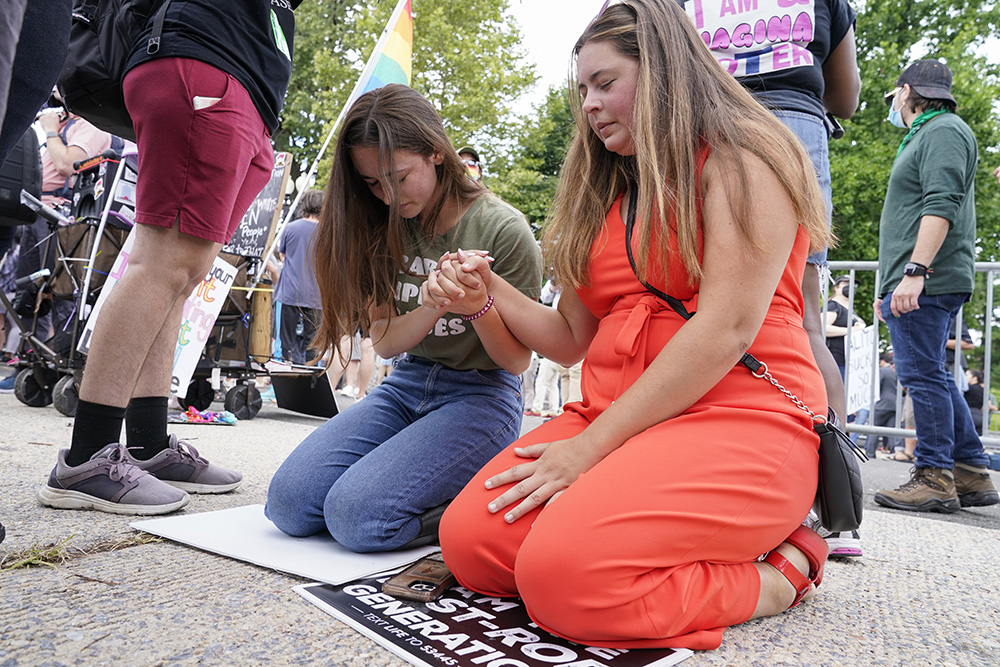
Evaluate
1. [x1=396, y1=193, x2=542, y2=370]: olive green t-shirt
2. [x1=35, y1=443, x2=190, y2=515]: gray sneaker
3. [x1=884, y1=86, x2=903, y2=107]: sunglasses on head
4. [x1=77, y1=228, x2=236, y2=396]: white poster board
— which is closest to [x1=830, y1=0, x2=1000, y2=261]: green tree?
[x1=884, y1=86, x2=903, y2=107]: sunglasses on head

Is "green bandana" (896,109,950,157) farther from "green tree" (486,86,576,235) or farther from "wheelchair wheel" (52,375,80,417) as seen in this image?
"green tree" (486,86,576,235)

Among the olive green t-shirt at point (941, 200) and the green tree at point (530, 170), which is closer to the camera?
the olive green t-shirt at point (941, 200)

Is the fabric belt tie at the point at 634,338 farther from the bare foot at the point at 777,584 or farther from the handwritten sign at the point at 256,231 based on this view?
the handwritten sign at the point at 256,231

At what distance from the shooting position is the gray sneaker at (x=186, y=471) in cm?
245

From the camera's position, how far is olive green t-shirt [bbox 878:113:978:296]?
133 inches

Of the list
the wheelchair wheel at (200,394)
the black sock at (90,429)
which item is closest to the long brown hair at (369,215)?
the black sock at (90,429)

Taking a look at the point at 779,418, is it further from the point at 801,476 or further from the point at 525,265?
the point at 525,265

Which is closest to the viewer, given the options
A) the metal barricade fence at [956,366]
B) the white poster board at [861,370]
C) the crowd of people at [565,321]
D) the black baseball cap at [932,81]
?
the crowd of people at [565,321]

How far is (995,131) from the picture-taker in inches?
607

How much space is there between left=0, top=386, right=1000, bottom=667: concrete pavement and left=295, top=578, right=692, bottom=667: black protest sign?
0.12ft

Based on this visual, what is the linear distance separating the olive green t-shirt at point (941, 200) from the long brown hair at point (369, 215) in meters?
2.25

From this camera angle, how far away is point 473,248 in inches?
90.0

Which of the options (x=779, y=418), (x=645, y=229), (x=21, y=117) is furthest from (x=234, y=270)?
(x=779, y=418)

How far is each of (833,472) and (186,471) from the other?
2.00 m
